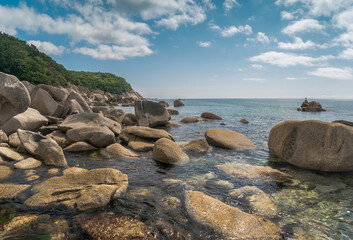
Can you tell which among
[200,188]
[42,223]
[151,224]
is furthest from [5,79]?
[200,188]

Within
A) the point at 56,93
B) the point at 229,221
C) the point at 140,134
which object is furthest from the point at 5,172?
the point at 56,93

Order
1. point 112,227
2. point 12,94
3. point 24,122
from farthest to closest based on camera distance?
point 24,122, point 12,94, point 112,227

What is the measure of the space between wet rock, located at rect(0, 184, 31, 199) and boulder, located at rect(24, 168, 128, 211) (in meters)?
0.27

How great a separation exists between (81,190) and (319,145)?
29.0 ft

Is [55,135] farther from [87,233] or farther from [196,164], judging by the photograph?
[87,233]

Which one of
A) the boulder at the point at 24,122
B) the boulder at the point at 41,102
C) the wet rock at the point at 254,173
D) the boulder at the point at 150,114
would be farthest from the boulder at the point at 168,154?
the boulder at the point at 41,102

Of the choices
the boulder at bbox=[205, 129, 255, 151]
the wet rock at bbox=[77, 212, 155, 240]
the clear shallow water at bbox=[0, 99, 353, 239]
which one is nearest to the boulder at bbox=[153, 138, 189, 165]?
the clear shallow water at bbox=[0, 99, 353, 239]

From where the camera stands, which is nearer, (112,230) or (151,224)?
(112,230)

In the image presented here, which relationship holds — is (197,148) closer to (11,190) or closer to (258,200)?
(258,200)

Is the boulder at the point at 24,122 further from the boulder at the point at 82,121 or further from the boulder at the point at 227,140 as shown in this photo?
the boulder at the point at 227,140

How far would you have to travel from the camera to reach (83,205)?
4.46 metres

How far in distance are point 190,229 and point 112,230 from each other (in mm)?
1567

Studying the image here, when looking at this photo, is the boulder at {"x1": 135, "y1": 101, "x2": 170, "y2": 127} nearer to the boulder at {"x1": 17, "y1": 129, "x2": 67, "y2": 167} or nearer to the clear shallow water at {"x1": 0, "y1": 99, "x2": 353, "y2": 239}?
the clear shallow water at {"x1": 0, "y1": 99, "x2": 353, "y2": 239}

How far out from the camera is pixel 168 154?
8.54 m
